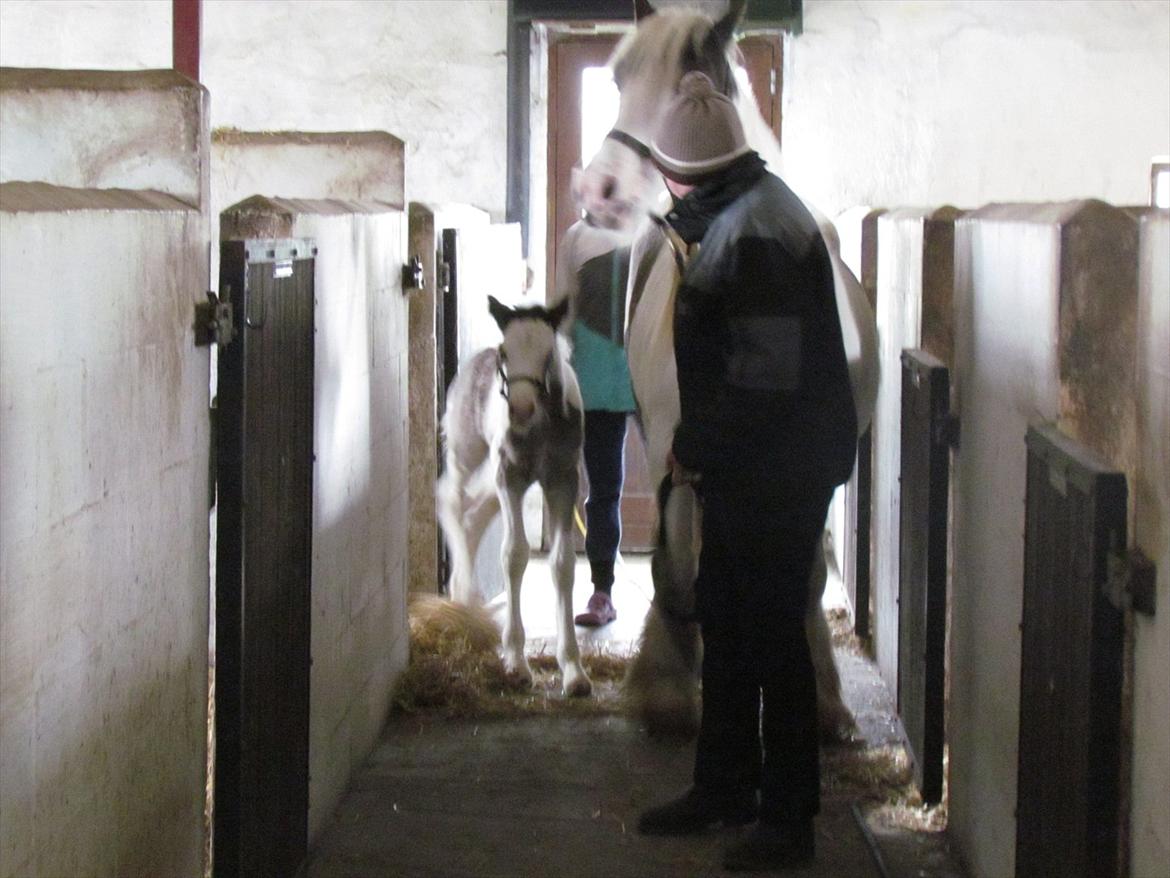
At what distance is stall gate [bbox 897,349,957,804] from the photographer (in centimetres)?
329

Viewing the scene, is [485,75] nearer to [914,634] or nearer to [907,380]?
[907,380]

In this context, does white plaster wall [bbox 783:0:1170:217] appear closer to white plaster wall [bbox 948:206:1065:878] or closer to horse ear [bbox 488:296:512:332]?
horse ear [bbox 488:296:512:332]

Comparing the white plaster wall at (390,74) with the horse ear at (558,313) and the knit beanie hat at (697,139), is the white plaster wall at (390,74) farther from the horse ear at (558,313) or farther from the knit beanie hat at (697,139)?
the knit beanie hat at (697,139)

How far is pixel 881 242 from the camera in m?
5.00

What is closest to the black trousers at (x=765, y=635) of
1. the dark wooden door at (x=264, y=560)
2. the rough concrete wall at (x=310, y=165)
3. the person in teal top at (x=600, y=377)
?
the dark wooden door at (x=264, y=560)

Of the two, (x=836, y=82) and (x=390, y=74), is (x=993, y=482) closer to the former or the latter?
(x=836, y=82)

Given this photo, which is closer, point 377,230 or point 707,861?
point 707,861

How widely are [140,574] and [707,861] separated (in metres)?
1.63

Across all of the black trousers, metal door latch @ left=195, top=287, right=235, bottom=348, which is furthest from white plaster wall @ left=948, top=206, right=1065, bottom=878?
metal door latch @ left=195, top=287, right=235, bottom=348

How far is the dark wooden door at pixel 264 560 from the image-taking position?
2547 millimetres

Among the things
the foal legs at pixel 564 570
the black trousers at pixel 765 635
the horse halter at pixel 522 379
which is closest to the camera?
the black trousers at pixel 765 635

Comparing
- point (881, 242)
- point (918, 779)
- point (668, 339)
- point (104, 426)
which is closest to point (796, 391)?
point (668, 339)

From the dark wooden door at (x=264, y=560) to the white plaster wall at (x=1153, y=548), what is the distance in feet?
4.67

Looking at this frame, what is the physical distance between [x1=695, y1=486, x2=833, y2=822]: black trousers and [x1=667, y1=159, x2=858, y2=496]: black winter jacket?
0.22ft
